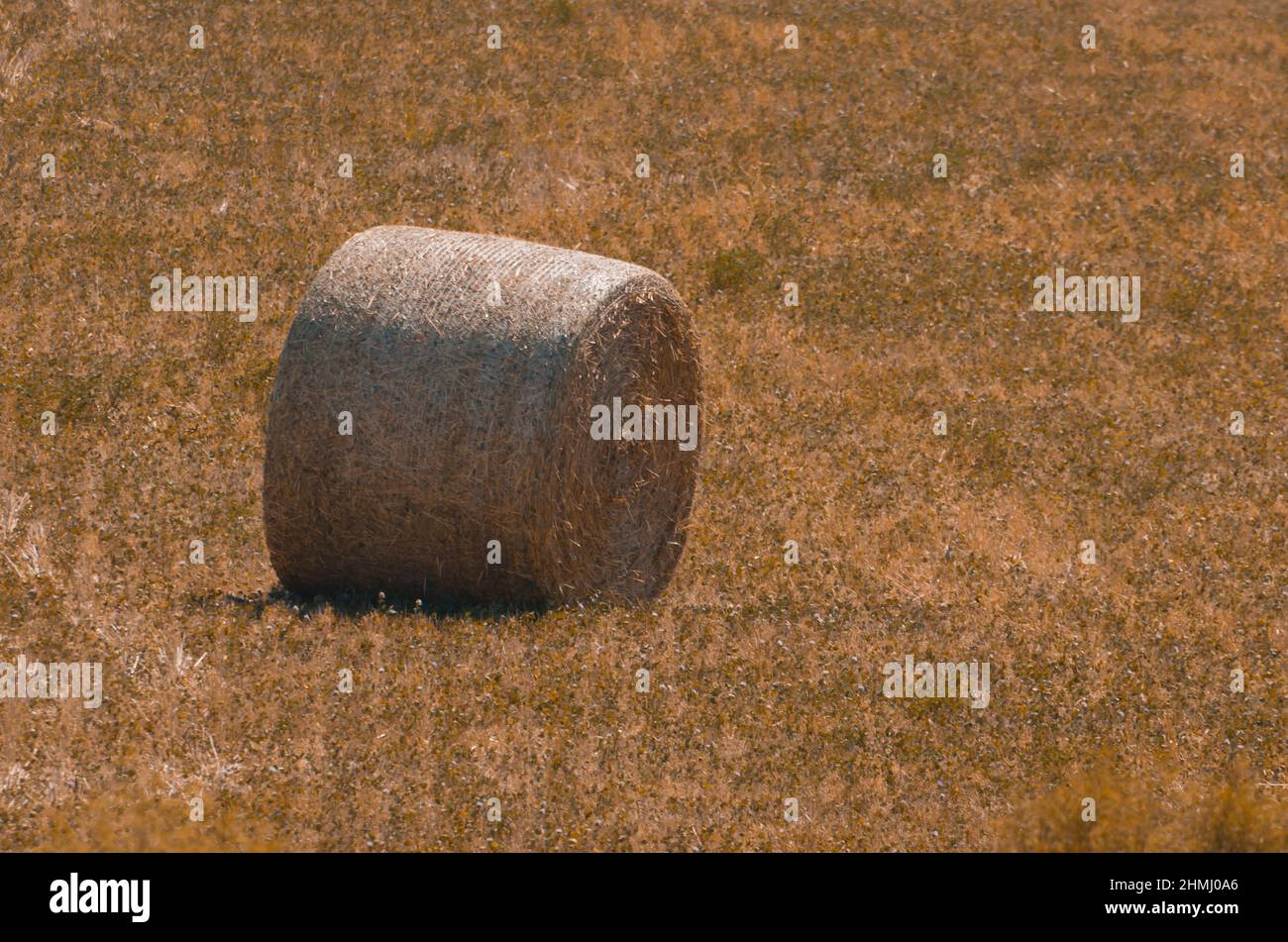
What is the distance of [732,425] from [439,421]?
751cm

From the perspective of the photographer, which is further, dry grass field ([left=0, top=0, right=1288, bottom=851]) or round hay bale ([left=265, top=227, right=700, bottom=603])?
round hay bale ([left=265, top=227, right=700, bottom=603])

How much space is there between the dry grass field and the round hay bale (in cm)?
42

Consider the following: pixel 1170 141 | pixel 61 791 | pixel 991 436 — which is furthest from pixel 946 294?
pixel 61 791

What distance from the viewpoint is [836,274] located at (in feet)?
83.3

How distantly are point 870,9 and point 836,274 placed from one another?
1047cm

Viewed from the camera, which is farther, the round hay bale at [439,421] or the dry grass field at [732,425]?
the round hay bale at [439,421]

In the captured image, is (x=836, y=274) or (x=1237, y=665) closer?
(x=1237, y=665)

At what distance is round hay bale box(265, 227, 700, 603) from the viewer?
44.2 feet

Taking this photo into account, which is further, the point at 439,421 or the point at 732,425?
the point at 732,425

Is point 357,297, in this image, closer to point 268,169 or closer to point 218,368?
point 218,368

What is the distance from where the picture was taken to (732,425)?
2048 cm

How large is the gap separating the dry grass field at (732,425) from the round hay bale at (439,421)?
0.42 metres

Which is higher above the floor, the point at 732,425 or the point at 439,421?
the point at 732,425

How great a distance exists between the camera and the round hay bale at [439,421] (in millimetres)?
13461
